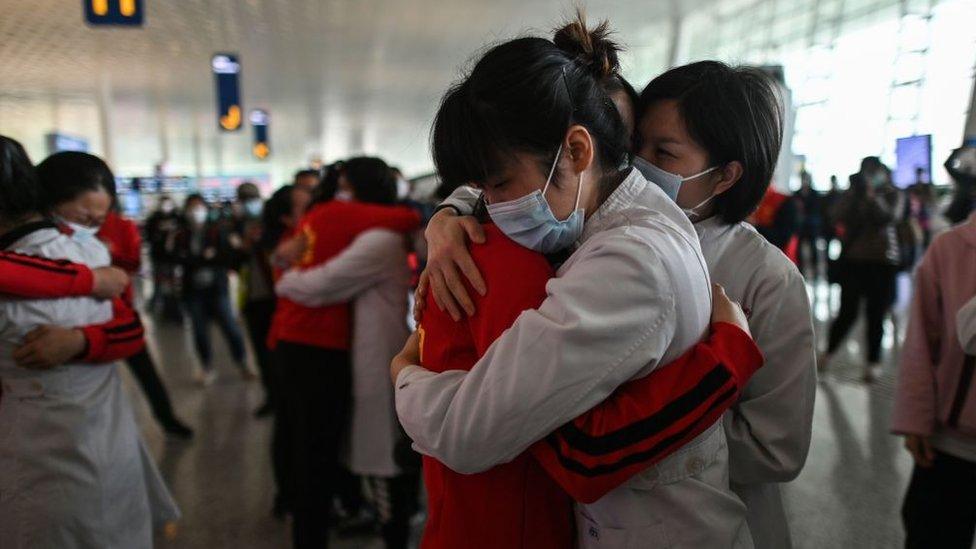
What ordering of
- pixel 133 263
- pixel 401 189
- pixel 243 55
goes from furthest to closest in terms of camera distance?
pixel 243 55, pixel 401 189, pixel 133 263

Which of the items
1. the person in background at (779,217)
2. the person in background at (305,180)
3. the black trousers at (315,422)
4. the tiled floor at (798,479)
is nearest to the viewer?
the black trousers at (315,422)

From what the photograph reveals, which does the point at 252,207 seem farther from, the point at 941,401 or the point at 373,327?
the point at 941,401

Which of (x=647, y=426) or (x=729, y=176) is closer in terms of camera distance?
(x=647, y=426)

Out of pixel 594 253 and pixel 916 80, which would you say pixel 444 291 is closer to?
pixel 594 253

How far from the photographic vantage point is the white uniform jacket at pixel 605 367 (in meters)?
0.70

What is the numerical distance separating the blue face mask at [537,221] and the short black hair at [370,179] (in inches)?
60.7

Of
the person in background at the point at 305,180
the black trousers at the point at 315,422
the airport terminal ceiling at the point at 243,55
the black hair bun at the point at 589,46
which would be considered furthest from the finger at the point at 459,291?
the airport terminal ceiling at the point at 243,55

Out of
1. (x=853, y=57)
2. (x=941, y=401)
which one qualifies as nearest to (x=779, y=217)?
(x=941, y=401)

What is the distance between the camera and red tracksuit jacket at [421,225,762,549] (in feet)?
2.41

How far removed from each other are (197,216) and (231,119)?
10.4 ft

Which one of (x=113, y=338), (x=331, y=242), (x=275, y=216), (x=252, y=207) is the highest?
(x=252, y=207)

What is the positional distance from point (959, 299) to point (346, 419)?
1969 mm

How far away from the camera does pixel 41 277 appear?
1.41 m

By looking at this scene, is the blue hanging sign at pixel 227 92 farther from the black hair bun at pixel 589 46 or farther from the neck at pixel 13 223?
the black hair bun at pixel 589 46
